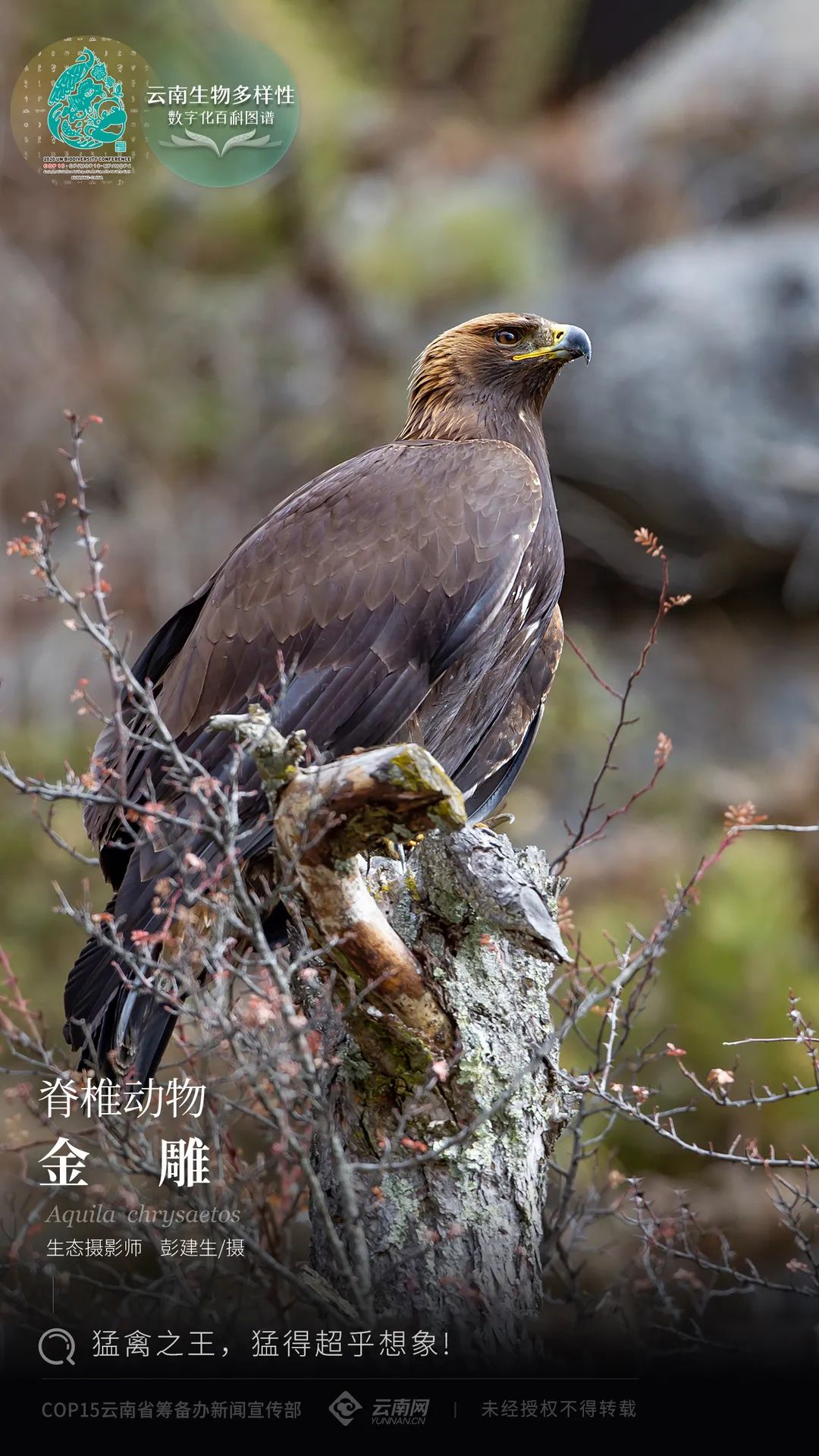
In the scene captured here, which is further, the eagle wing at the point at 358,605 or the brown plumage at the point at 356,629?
the eagle wing at the point at 358,605

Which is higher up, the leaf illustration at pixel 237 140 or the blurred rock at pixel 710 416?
the leaf illustration at pixel 237 140

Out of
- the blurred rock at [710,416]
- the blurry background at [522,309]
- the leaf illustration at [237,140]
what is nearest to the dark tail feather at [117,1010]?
the blurry background at [522,309]

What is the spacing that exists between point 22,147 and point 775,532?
17.1ft

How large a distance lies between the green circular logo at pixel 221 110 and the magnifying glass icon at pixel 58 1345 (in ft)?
20.1

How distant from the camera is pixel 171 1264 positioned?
2.43 m

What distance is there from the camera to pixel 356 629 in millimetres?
3316

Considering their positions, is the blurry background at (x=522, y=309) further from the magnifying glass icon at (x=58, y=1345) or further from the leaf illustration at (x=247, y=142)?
the magnifying glass icon at (x=58, y=1345)

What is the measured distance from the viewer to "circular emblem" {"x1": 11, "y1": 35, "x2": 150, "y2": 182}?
253 inches

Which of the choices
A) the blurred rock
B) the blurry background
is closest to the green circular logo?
the blurry background

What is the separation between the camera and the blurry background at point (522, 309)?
893 centimetres

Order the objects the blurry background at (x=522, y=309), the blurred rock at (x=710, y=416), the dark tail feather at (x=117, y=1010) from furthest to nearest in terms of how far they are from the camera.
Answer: the blurred rock at (x=710, y=416), the blurry background at (x=522, y=309), the dark tail feather at (x=117, y=1010)

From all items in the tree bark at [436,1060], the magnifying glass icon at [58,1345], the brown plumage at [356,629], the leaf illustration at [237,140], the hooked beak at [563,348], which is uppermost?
the leaf illustration at [237,140]

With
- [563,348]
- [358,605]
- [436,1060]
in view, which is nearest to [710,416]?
[563,348]

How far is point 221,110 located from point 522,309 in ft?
8.65
